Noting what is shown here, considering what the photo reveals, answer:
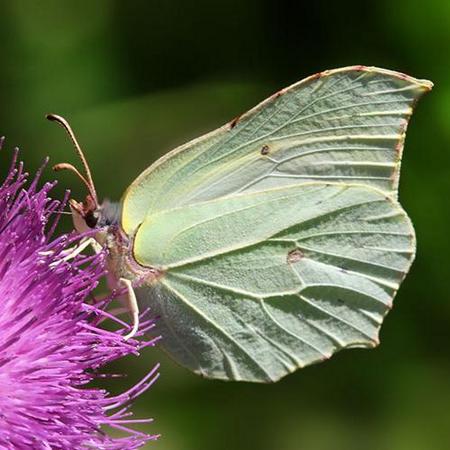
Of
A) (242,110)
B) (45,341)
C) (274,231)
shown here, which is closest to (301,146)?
(274,231)

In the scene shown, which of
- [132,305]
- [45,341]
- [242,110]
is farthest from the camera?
[242,110]

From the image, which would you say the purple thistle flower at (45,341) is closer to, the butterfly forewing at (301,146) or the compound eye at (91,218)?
the compound eye at (91,218)

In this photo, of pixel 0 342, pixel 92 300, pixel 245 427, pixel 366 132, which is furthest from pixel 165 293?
pixel 245 427

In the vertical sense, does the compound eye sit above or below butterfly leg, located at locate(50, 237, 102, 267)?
above

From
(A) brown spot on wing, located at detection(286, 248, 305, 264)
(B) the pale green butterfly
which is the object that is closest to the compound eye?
(B) the pale green butterfly

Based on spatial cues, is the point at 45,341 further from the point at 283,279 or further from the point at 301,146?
the point at 301,146

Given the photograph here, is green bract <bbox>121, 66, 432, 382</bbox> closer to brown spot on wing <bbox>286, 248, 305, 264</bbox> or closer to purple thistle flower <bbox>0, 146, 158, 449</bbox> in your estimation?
brown spot on wing <bbox>286, 248, 305, 264</bbox>

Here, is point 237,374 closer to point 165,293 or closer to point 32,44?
point 165,293
